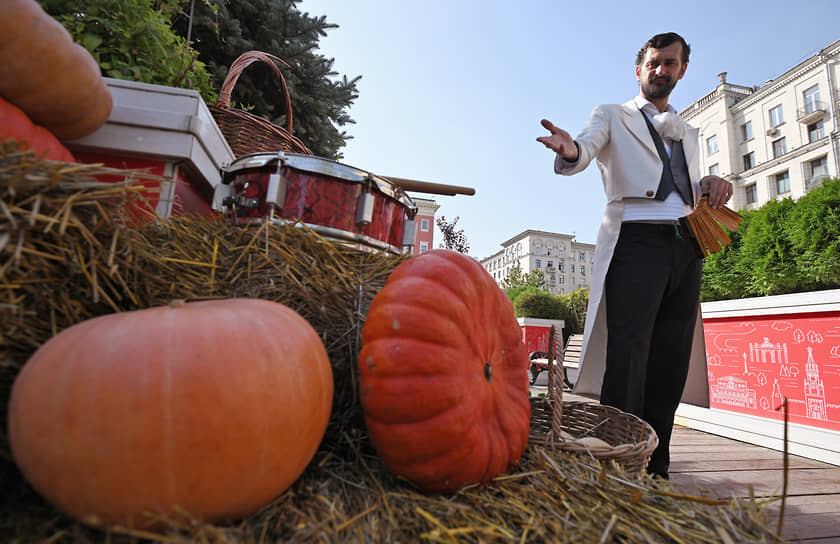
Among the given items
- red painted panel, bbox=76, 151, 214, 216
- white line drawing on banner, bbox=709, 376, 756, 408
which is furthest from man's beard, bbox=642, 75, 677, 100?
white line drawing on banner, bbox=709, 376, 756, 408

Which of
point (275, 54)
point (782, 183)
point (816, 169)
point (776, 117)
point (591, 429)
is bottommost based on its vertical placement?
point (591, 429)

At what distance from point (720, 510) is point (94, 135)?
196cm

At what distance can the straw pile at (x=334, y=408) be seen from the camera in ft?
2.10

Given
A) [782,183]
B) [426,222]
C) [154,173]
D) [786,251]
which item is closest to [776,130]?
[782,183]

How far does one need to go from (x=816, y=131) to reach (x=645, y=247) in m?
28.4

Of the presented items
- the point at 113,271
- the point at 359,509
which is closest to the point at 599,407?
the point at 359,509

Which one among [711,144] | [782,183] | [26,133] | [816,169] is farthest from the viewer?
[711,144]

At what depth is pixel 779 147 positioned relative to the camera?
2292 cm

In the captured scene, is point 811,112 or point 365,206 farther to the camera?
point 811,112

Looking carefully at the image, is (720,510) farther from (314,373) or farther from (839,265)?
(839,265)

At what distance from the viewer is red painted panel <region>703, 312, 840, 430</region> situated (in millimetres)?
2717

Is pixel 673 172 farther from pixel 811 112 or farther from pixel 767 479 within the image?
pixel 811 112

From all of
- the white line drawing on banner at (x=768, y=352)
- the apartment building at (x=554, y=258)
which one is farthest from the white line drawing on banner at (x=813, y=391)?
the apartment building at (x=554, y=258)

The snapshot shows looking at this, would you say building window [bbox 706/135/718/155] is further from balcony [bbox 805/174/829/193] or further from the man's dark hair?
the man's dark hair
